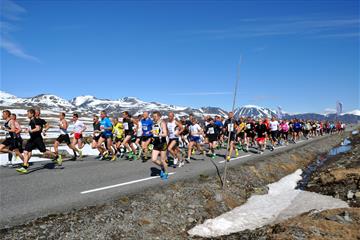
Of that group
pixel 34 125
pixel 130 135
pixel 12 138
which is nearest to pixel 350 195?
pixel 130 135

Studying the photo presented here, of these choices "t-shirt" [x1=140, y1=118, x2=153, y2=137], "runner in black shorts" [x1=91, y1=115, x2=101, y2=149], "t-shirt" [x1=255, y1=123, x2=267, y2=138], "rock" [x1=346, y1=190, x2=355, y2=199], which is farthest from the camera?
"t-shirt" [x1=255, y1=123, x2=267, y2=138]

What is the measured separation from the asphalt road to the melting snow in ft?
7.97

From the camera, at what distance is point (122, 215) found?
6.82 metres

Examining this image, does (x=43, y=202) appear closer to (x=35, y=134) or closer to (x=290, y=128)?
(x=35, y=134)

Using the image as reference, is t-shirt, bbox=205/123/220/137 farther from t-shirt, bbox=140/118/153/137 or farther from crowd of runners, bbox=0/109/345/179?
t-shirt, bbox=140/118/153/137

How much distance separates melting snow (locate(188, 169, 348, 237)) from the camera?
292 inches

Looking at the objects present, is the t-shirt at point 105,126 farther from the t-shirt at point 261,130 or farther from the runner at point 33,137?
the t-shirt at point 261,130

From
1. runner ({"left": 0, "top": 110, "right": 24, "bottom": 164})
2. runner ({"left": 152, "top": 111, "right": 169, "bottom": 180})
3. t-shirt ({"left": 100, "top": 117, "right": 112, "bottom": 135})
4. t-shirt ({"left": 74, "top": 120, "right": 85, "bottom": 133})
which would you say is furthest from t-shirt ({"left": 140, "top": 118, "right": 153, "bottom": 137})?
runner ({"left": 0, "top": 110, "right": 24, "bottom": 164})

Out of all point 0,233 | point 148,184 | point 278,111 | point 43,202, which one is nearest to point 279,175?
point 148,184

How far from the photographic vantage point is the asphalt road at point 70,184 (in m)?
6.75

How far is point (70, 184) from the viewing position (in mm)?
9000

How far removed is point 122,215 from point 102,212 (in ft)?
1.54

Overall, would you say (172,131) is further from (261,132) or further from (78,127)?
(261,132)

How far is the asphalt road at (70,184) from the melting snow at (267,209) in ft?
7.97
